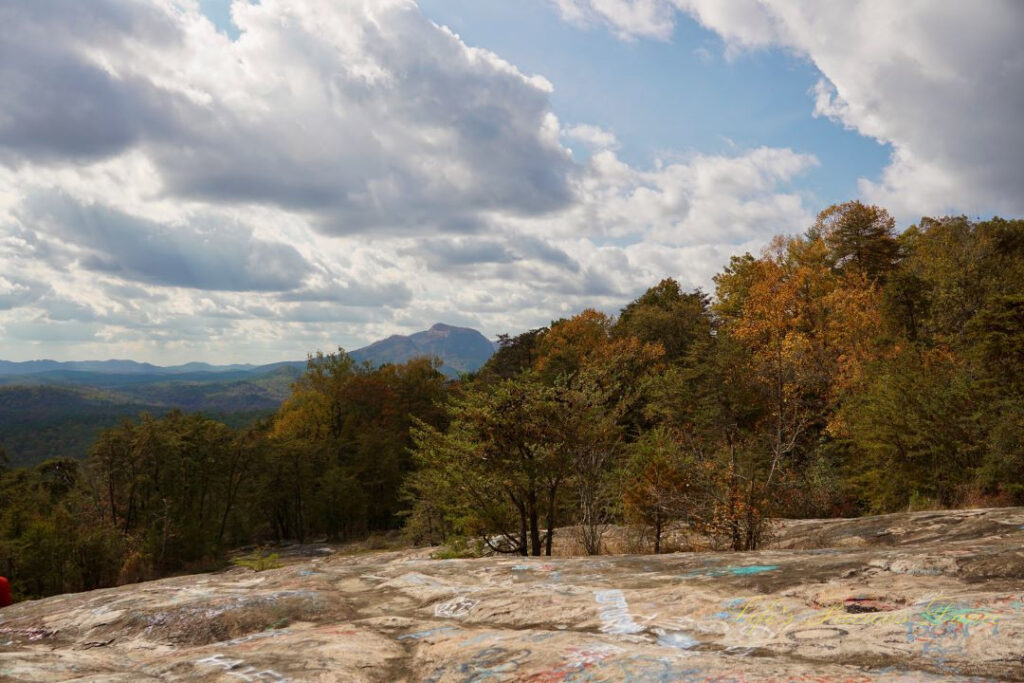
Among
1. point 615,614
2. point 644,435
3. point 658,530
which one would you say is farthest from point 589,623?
point 644,435

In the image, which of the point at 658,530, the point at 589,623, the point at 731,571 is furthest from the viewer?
the point at 658,530

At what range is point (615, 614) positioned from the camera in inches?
267

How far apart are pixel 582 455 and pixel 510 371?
159 ft

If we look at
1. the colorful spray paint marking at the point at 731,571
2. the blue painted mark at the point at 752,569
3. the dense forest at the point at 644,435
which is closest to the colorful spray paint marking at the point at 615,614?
the colorful spray paint marking at the point at 731,571

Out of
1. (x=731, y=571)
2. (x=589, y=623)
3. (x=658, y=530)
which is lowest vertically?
(x=658, y=530)

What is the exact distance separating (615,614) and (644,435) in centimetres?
1556

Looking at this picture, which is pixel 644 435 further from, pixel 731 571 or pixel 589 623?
pixel 589 623

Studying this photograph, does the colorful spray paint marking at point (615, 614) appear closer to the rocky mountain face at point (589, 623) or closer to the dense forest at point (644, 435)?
the rocky mountain face at point (589, 623)

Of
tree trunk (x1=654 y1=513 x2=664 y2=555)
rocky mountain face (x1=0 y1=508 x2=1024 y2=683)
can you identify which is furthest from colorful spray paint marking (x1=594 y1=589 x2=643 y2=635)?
tree trunk (x1=654 y1=513 x2=664 y2=555)

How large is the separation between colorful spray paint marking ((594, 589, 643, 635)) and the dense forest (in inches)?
283

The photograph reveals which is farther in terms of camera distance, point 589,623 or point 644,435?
point 644,435

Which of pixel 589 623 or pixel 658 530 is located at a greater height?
pixel 589 623

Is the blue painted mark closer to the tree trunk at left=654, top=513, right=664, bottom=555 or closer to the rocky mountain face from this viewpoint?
the rocky mountain face

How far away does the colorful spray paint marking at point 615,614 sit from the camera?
246 inches
